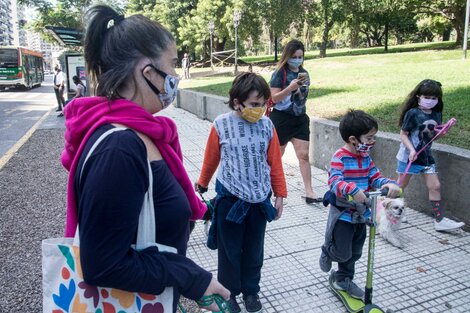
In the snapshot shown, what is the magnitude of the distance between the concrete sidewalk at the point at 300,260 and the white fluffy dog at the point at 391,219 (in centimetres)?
8

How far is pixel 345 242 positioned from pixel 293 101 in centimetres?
227

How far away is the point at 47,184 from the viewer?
5992mm

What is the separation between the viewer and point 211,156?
2990mm

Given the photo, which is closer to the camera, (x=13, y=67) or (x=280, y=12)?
(x=13, y=67)

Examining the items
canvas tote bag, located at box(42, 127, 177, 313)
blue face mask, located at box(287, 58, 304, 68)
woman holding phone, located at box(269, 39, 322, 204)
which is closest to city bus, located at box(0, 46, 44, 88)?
woman holding phone, located at box(269, 39, 322, 204)

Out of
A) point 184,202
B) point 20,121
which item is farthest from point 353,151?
point 20,121

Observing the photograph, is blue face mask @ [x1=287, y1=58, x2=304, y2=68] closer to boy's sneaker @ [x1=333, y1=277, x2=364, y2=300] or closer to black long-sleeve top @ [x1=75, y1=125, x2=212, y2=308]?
boy's sneaker @ [x1=333, y1=277, x2=364, y2=300]

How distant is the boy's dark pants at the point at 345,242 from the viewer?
2.91 meters

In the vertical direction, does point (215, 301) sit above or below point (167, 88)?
below

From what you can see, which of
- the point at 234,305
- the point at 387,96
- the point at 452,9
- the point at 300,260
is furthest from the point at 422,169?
the point at 452,9

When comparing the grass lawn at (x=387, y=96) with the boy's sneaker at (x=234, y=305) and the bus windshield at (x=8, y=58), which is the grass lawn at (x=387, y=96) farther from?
the bus windshield at (x=8, y=58)

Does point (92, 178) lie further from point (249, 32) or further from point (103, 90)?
point (249, 32)

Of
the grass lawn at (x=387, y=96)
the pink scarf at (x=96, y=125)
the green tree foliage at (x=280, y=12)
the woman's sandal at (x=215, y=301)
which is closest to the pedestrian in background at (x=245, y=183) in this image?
the woman's sandal at (x=215, y=301)

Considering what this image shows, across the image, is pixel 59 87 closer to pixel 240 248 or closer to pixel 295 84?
pixel 295 84
